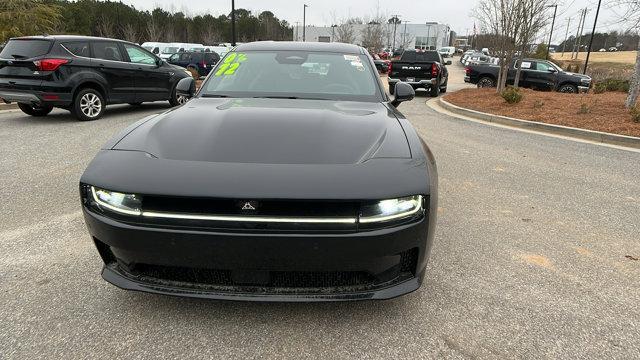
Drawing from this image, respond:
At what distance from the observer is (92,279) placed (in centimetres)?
285

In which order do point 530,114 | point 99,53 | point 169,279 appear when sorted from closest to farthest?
point 169,279 < point 99,53 < point 530,114

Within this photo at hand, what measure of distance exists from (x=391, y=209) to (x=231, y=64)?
2507 mm

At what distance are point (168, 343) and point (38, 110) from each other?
30.0 ft

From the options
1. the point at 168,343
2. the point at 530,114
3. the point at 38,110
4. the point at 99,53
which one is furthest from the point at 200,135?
the point at 530,114

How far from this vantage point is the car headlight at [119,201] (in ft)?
6.89

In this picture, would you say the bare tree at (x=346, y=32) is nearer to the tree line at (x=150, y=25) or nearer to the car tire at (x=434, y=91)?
the tree line at (x=150, y=25)

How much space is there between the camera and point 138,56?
10.2 metres

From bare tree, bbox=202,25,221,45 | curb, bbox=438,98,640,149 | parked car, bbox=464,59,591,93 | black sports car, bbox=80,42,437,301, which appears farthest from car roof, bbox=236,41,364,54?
bare tree, bbox=202,25,221,45

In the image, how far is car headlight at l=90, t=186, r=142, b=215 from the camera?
2.10 m

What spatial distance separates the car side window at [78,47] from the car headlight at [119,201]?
788 cm

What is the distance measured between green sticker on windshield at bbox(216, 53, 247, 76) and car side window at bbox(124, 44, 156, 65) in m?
6.81

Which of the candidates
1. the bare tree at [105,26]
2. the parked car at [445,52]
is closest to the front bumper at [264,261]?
the bare tree at [105,26]

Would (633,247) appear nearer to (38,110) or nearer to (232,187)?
(232,187)

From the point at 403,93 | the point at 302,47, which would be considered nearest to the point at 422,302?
the point at 403,93
